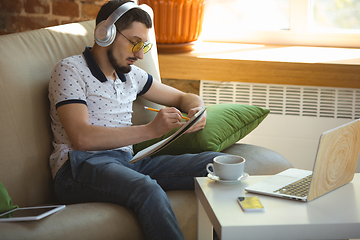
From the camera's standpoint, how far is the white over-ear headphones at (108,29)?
58.6 inches

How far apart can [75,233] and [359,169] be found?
190 centimetres

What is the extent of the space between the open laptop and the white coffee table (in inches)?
1.0

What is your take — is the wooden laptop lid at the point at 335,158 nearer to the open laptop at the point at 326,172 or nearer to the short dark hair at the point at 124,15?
the open laptop at the point at 326,172

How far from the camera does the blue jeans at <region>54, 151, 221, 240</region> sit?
1.19 m

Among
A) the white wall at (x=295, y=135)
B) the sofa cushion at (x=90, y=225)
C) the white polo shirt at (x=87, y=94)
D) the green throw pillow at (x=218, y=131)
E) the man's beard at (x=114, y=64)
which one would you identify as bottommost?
the white wall at (x=295, y=135)

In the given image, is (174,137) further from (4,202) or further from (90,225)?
(4,202)

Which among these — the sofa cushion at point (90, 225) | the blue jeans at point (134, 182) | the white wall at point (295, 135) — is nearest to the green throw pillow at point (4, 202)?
the sofa cushion at point (90, 225)

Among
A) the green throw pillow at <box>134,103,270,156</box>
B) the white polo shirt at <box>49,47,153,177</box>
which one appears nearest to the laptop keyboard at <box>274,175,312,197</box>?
the green throw pillow at <box>134,103,270,156</box>

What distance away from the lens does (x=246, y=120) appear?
183 centimetres

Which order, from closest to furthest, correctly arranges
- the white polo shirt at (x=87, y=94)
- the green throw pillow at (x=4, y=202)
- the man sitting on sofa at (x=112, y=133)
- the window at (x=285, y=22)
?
the green throw pillow at (x=4, y=202) → the man sitting on sofa at (x=112, y=133) → the white polo shirt at (x=87, y=94) → the window at (x=285, y=22)

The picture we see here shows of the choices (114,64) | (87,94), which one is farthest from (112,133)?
(114,64)

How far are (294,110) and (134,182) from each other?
5.06ft

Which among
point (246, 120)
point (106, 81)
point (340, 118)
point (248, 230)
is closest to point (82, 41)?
point (106, 81)

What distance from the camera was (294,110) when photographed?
251cm
